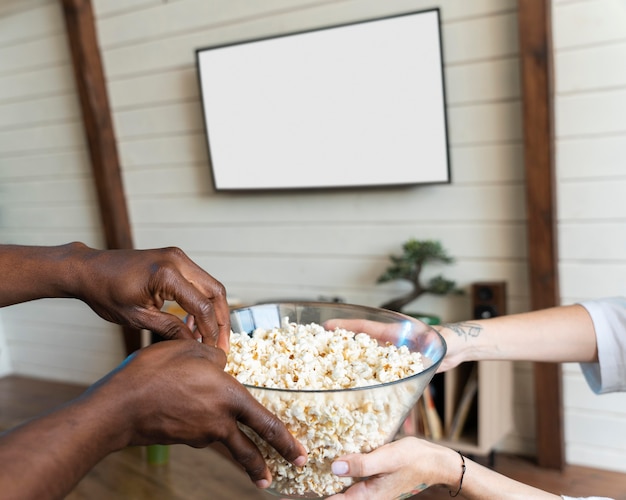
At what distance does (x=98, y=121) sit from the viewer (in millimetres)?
3113

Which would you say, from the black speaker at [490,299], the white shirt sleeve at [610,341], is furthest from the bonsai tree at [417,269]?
the white shirt sleeve at [610,341]

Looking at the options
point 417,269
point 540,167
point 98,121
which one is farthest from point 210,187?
point 540,167

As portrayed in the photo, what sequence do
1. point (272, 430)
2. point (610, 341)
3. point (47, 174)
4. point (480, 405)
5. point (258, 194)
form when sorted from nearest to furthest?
point (272, 430), point (610, 341), point (480, 405), point (258, 194), point (47, 174)

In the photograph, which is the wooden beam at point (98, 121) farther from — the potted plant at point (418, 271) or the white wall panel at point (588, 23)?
the white wall panel at point (588, 23)

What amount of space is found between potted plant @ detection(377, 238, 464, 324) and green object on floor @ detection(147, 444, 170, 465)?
1.37 metres

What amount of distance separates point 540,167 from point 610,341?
0.92 meters

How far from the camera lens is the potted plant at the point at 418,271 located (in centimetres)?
237

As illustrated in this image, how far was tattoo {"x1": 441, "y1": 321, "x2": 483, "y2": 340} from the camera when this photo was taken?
1328 mm

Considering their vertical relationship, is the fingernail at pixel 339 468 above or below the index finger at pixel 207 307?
below

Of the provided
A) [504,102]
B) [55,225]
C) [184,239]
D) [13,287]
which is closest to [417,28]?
[504,102]

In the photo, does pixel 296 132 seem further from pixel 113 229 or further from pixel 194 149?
pixel 113 229

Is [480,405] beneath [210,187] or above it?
beneath

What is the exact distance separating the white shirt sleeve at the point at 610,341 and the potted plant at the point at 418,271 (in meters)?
0.99

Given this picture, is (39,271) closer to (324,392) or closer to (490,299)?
(324,392)
